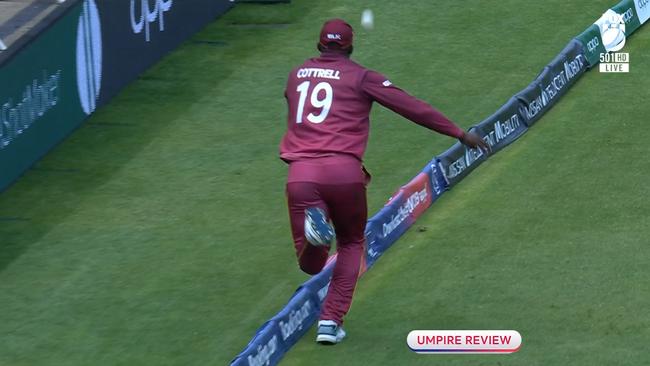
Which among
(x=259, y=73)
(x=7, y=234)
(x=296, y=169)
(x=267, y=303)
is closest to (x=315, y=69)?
(x=296, y=169)

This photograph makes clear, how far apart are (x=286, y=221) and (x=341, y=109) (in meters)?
2.70

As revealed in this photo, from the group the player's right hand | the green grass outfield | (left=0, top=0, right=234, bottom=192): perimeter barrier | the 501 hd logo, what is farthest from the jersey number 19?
the 501 hd logo

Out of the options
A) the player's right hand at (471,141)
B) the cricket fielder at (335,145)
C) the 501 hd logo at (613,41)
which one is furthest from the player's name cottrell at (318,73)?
the 501 hd logo at (613,41)

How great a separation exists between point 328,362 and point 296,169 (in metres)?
1.30

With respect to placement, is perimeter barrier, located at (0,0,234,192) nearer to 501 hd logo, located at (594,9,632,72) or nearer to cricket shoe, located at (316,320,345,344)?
cricket shoe, located at (316,320,345,344)

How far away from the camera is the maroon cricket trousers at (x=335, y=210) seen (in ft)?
28.7

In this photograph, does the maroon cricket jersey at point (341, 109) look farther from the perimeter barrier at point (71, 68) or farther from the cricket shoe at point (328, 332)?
the perimeter barrier at point (71, 68)

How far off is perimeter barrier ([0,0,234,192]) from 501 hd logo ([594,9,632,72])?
16.7 ft

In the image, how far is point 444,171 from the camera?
12.0 m

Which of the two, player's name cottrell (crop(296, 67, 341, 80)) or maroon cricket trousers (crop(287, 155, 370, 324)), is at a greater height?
player's name cottrell (crop(296, 67, 341, 80))

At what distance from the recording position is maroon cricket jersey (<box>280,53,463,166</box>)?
Answer: 884 cm

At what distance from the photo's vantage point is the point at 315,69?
8984mm

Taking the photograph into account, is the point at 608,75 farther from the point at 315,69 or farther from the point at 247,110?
the point at 315,69

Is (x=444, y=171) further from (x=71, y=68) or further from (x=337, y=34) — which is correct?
(x=71, y=68)
